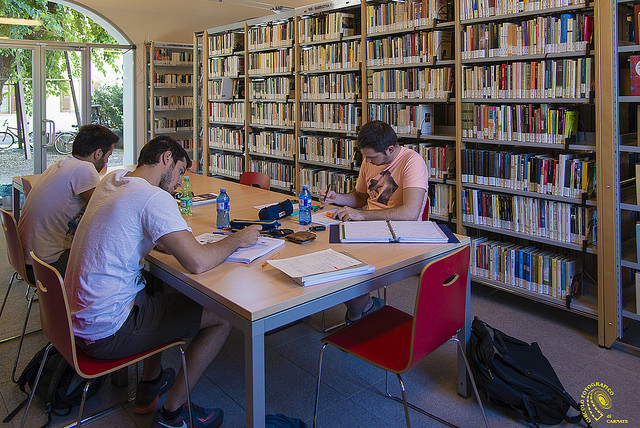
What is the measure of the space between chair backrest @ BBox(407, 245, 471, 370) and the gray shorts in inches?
35.8

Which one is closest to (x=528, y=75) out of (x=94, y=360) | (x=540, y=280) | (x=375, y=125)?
(x=375, y=125)

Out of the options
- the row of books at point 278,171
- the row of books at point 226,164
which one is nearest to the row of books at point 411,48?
the row of books at point 278,171

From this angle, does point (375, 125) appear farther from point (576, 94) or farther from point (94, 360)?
point (94, 360)

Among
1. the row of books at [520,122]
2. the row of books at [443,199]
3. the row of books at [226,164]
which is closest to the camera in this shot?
the row of books at [520,122]

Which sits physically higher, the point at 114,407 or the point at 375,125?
the point at 375,125

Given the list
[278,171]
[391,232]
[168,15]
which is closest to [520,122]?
[391,232]

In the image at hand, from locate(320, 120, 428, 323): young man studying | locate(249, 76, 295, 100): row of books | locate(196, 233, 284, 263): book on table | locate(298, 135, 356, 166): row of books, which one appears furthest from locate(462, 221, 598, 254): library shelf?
locate(249, 76, 295, 100): row of books

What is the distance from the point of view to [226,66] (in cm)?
649

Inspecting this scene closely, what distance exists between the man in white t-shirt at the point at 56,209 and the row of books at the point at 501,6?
266 cm

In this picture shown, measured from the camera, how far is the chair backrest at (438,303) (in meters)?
1.91

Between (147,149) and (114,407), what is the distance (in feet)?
3.97

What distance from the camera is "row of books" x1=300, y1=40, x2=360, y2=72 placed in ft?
15.5

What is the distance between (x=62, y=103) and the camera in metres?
7.70

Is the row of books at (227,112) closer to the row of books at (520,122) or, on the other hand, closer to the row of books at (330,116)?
the row of books at (330,116)
